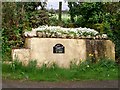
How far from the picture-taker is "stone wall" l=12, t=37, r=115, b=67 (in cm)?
964

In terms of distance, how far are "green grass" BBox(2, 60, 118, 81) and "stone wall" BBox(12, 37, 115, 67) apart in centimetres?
25

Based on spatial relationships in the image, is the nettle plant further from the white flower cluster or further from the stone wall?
the stone wall

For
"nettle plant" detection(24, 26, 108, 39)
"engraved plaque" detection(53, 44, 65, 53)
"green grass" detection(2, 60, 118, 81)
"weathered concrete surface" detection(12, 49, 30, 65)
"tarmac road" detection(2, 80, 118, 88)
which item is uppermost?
"nettle plant" detection(24, 26, 108, 39)

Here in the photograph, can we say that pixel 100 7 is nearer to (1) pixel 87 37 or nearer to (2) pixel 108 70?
(1) pixel 87 37

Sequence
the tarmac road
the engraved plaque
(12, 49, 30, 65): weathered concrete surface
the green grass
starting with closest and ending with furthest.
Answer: the tarmac road
the green grass
(12, 49, 30, 65): weathered concrete surface
the engraved plaque

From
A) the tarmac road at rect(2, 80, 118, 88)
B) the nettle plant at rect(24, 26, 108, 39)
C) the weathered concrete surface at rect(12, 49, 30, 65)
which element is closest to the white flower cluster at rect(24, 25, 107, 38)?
the nettle plant at rect(24, 26, 108, 39)

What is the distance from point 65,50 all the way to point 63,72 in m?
1.07

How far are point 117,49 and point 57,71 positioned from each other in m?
2.38

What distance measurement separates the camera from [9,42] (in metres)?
11.1

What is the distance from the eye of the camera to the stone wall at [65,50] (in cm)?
964

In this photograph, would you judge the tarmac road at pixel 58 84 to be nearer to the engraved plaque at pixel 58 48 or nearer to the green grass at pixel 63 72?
the green grass at pixel 63 72

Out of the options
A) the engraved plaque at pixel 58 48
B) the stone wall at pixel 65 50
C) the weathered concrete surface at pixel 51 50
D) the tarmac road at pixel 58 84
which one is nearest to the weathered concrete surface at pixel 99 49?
the stone wall at pixel 65 50

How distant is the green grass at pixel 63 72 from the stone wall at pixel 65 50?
246 millimetres

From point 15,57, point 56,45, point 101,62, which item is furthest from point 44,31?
point 101,62
